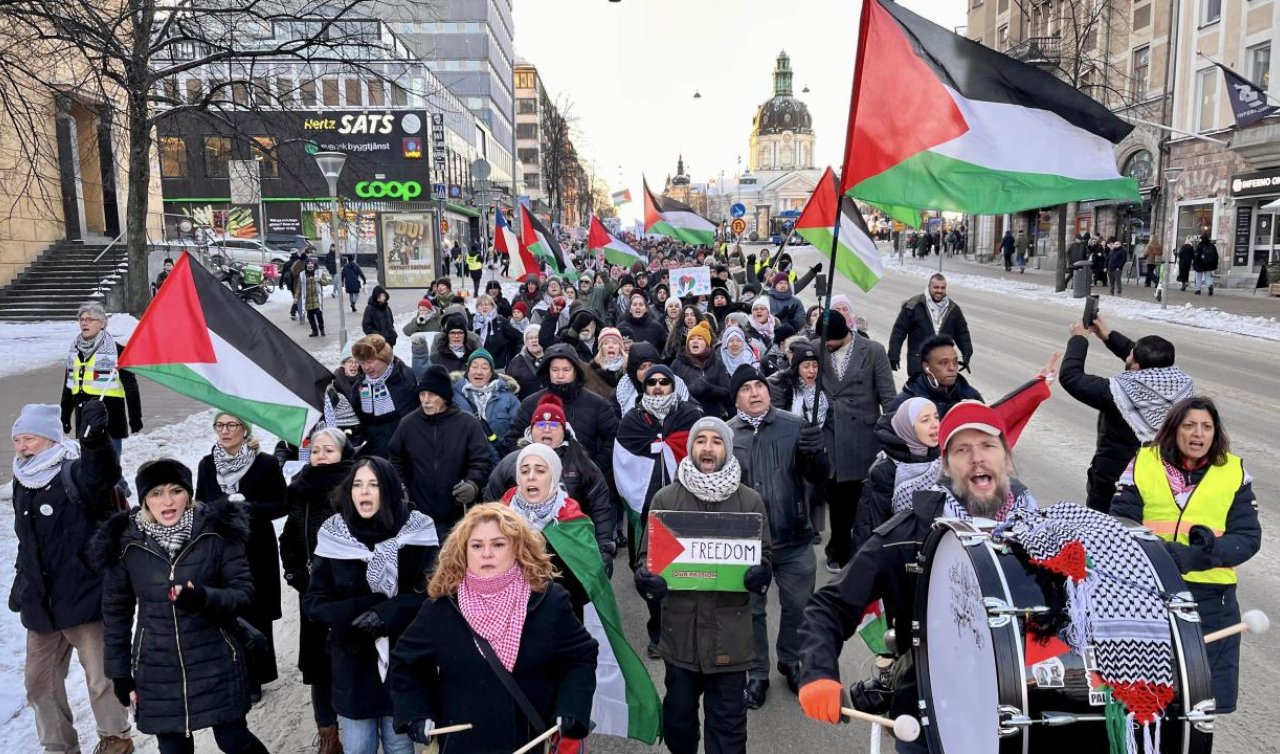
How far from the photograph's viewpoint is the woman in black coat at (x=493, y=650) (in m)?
3.17

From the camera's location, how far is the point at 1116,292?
29.1 m

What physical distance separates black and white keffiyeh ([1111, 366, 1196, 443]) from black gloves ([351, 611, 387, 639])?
13.3 feet

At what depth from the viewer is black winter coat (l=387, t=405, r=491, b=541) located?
5.65m

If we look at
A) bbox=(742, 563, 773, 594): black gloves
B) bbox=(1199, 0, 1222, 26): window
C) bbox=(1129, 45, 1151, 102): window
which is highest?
bbox=(1199, 0, 1222, 26): window

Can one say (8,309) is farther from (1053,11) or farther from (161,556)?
(1053,11)

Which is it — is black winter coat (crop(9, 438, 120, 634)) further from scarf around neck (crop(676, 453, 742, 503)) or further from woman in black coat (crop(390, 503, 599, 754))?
scarf around neck (crop(676, 453, 742, 503))

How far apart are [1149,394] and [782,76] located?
181376 mm

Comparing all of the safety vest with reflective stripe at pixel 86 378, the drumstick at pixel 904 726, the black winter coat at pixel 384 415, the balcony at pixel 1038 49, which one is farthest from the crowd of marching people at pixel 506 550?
the balcony at pixel 1038 49

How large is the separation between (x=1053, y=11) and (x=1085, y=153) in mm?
41698

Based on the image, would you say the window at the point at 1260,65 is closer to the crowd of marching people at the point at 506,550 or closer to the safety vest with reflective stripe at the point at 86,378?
the crowd of marching people at the point at 506,550

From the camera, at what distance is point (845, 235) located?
10047 millimetres

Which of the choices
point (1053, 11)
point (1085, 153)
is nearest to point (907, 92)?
point (1085, 153)

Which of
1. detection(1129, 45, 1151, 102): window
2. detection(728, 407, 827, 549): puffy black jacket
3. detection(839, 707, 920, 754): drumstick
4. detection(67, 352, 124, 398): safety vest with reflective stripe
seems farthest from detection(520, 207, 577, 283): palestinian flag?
detection(1129, 45, 1151, 102): window

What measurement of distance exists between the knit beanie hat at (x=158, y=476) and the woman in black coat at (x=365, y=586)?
67 cm
